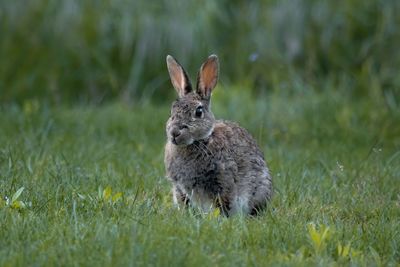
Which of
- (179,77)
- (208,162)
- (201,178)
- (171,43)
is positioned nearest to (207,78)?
(179,77)

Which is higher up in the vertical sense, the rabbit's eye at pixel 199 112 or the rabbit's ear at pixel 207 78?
the rabbit's ear at pixel 207 78

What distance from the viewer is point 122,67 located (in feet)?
37.5

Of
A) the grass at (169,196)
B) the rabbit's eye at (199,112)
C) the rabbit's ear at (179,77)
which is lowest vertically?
the grass at (169,196)

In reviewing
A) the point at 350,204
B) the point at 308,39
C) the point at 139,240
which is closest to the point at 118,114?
the point at 308,39

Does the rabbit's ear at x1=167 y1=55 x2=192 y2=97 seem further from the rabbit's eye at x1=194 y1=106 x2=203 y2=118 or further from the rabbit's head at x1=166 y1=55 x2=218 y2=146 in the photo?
the rabbit's eye at x1=194 y1=106 x2=203 y2=118

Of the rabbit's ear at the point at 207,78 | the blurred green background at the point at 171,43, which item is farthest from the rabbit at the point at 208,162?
the blurred green background at the point at 171,43

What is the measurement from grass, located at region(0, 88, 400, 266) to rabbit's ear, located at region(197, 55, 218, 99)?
75 centimetres

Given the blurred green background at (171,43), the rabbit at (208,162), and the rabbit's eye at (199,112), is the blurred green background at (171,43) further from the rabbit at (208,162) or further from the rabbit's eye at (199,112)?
the rabbit's eye at (199,112)

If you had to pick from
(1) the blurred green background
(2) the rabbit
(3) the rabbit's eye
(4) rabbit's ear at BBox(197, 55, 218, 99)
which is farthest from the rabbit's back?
(1) the blurred green background

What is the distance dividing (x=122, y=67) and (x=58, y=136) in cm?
346

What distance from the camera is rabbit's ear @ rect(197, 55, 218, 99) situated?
619 centimetres

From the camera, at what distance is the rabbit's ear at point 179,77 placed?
6211 mm

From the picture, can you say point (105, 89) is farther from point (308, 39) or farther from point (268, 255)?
point (268, 255)

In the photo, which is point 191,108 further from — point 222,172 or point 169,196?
point 169,196
